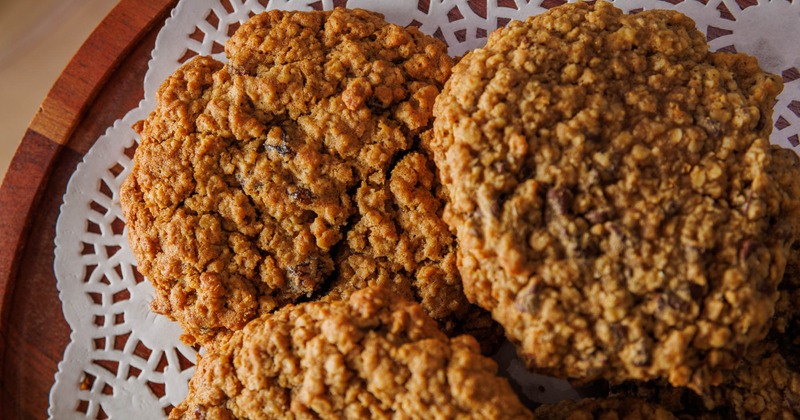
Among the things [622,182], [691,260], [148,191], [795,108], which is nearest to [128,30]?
[148,191]

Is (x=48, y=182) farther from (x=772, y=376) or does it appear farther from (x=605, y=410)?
(x=772, y=376)

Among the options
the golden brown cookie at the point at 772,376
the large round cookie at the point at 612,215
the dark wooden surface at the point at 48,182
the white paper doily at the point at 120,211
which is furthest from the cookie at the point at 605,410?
the dark wooden surface at the point at 48,182

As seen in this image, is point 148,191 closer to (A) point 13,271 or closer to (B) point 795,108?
(A) point 13,271

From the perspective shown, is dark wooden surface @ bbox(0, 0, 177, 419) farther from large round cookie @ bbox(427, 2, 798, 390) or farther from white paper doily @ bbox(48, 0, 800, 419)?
large round cookie @ bbox(427, 2, 798, 390)

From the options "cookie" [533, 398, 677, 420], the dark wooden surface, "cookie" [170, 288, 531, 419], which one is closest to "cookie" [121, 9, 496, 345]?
"cookie" [170, 288, 531, 419]

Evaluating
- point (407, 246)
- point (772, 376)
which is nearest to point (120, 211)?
point (407, 246)

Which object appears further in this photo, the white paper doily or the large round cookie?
the white paper doily
